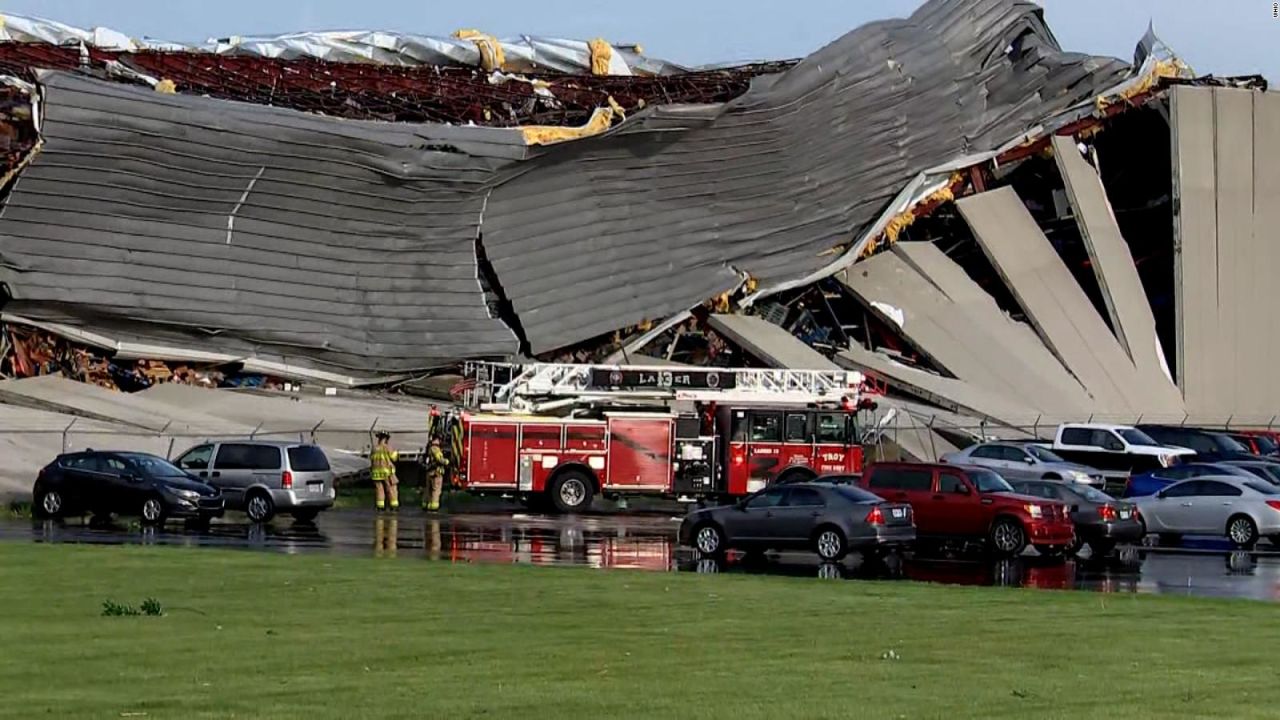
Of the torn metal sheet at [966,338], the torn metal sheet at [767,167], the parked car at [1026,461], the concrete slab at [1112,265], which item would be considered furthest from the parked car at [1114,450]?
the torn metal sheet at [767,167]

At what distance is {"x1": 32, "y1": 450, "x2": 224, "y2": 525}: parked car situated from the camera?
118 ft

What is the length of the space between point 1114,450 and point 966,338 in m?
12.5

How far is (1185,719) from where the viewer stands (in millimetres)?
13703

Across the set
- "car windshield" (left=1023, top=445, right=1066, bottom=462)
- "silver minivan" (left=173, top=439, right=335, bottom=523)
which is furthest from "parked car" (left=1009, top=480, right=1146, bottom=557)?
"silver minivan" (left=173, top=439, right=335, bottom=523)

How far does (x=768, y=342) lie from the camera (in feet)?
197

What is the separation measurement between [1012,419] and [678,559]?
29755 mm

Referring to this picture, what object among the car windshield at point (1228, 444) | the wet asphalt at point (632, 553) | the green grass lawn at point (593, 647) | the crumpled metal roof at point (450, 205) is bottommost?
the green grass lawn at point (593, 647)

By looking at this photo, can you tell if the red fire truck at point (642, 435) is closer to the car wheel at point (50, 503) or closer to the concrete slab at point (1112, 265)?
the car wheel at point (50, 503)

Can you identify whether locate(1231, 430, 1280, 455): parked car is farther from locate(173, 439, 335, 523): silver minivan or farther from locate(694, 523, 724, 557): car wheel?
locate(694, 523, 724, 557): car wheel

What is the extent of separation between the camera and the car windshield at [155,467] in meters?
36.8

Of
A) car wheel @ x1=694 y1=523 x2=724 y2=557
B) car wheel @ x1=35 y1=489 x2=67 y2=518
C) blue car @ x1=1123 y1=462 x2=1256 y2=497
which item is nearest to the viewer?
car wheel @ x1=694 y1=523 x2=724 y2=557

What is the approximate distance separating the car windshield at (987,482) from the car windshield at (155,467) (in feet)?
45.3

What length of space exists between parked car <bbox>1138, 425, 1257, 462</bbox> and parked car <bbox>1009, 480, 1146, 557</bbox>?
16602 mm

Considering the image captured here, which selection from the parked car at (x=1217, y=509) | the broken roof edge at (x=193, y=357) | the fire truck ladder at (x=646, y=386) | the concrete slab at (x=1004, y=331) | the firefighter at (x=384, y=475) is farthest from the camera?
the concrete slab at (x=1004, y=331)
